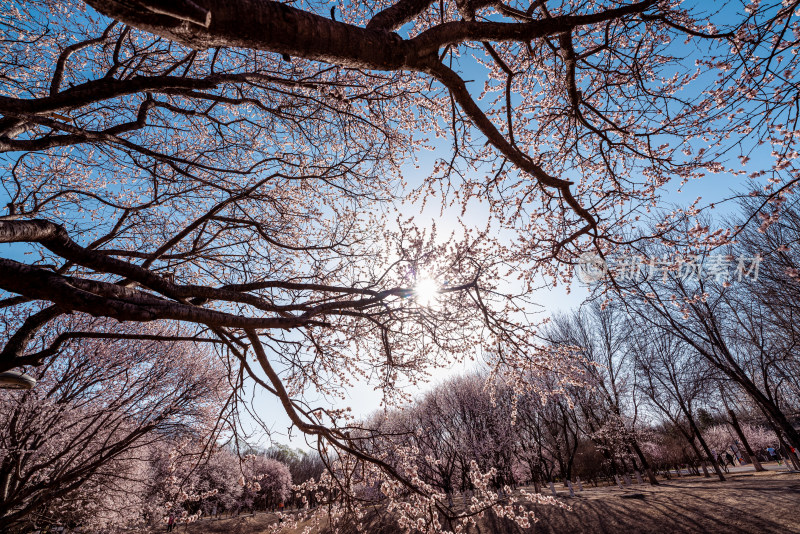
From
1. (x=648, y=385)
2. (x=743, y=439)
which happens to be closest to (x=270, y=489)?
(x=648, y=385)

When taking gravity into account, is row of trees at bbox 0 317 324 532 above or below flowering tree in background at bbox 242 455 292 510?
above

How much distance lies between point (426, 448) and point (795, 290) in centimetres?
1788

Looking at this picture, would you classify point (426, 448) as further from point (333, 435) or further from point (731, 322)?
point (333, 435)

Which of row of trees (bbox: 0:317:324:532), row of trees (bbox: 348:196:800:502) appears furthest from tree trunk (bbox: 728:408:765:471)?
row of trees (bbox: 0:317:324:532)

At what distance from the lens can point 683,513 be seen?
10.7 m

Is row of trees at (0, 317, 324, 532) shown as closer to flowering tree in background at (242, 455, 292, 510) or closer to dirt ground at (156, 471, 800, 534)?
dirt ground at (156, 471, 800, 534)

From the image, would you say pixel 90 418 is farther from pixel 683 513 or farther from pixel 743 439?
pixel 743 439

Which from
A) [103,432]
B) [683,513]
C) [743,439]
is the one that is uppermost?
[103,432]

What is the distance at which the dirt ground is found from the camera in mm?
9406

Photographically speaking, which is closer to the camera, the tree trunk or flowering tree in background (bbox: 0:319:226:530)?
flowering tree in background (bbox: 0:319:226:530)

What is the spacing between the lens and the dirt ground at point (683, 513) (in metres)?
9.41

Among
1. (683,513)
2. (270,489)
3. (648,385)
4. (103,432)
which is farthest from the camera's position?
(270,489)

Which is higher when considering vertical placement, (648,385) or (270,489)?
(648,385)

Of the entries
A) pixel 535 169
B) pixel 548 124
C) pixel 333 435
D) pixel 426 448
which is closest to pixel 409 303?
pixel 333 435
